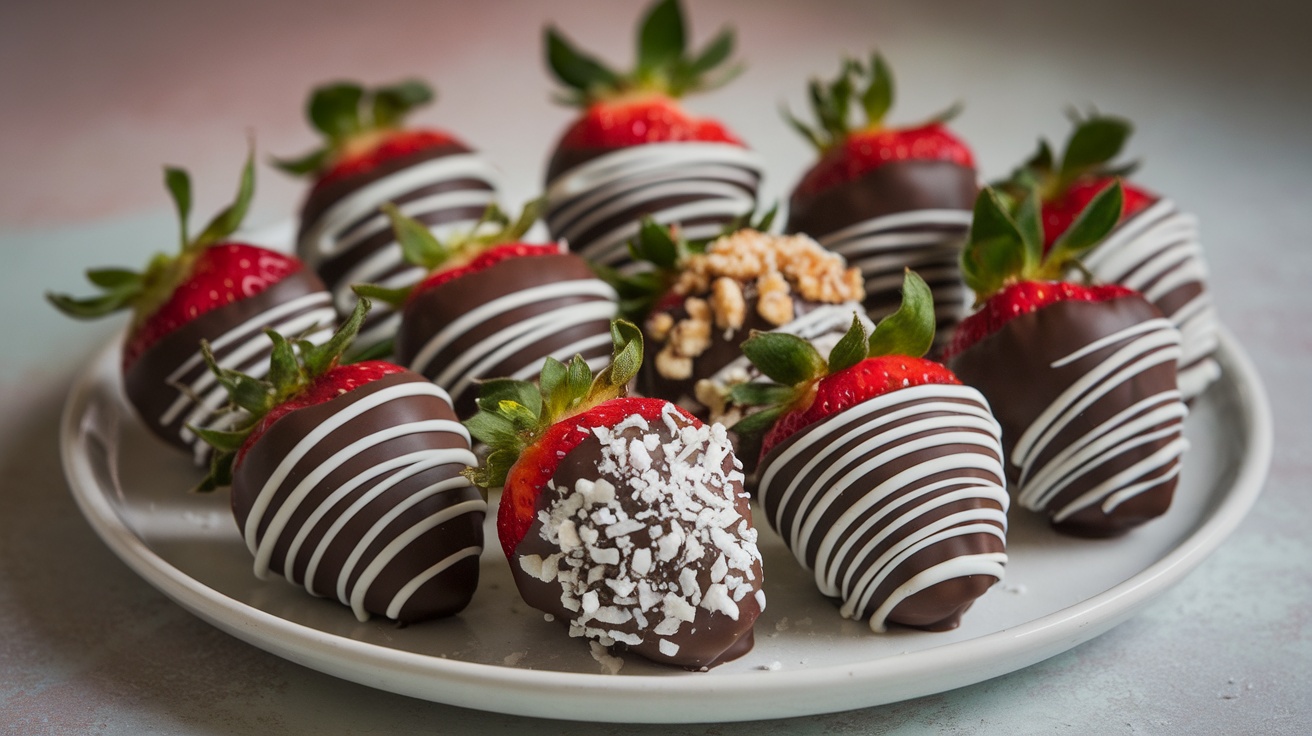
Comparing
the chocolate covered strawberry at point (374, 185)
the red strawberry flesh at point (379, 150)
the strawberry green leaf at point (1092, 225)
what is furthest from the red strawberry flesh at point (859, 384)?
the red strawberry flesh at point (379, 150)

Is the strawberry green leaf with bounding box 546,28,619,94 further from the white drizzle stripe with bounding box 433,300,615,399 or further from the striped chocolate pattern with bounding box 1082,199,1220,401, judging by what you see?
the striped chocolate pattern with bounding box 1082,199,1220,401

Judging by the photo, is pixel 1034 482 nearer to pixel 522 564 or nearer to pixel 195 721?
pixel 522 564

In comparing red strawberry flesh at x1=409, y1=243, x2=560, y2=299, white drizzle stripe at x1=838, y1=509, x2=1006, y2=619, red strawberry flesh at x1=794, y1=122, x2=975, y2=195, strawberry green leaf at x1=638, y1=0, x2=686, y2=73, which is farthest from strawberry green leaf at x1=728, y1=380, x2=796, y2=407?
strawberry green leaf at x1=638, y1=0, x2=686, y2=73

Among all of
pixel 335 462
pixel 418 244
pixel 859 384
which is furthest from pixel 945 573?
pixel 418 244

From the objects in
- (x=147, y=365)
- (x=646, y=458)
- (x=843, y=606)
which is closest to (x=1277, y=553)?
(x=843, y=606)

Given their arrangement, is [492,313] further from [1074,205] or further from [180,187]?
[1074,205]
